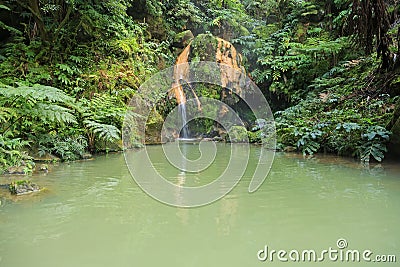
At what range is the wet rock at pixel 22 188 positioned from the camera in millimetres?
3144

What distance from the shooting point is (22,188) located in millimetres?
3193

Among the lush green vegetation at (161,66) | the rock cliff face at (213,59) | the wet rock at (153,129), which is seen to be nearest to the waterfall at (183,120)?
the rock cliff face at (213,59)

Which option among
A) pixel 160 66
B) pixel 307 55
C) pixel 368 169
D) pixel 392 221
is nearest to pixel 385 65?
pixel 368 169

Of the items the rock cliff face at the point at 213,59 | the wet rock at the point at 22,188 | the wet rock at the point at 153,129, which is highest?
the rock cliff face at the point at 213,59

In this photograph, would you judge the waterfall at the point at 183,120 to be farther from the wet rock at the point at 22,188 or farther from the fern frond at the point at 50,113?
the wet rock at the point at 22,188

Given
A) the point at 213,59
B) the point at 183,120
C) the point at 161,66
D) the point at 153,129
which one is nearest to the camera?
the point at 153,129

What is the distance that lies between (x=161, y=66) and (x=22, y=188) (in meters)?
8.59

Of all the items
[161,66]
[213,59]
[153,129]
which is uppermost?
[213,59]

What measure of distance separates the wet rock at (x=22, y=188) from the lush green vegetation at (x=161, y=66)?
40cm

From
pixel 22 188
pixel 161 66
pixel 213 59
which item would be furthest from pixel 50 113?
pixel 213 59

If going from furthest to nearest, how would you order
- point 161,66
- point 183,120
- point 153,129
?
point 183,120 → point 161,66 → point 153,129

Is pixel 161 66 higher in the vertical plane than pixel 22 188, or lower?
higher

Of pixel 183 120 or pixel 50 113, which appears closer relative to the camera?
pixel 50 113

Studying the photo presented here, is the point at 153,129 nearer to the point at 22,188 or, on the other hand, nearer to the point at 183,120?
the point at 183,120
